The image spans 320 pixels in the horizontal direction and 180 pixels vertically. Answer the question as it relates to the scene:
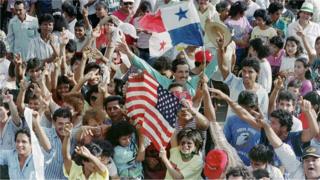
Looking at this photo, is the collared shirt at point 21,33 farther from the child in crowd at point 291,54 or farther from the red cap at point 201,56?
the child in crowd at point 291,54

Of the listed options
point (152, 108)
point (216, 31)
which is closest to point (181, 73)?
point (216, 31)

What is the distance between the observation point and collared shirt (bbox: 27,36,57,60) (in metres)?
12.1

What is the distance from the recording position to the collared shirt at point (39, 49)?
478 inches

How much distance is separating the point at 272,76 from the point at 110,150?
3777mm

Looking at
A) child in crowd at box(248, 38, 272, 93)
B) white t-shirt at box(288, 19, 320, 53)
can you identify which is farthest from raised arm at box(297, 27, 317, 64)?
child in crowd at box(248, 38, 272, 93)

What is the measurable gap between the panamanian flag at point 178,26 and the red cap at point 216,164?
1.75m

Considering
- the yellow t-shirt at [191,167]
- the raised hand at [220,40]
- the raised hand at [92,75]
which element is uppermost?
the raised hand at [220,40]

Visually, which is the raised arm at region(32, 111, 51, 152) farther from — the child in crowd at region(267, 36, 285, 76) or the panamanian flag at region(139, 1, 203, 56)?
the child in crowd at region(267, 36, 285, 76)

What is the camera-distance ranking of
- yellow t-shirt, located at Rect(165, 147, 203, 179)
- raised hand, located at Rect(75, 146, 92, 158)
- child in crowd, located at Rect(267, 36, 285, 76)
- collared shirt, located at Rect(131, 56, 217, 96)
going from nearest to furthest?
1. raised hand, located at Rect(75, 146, 92, 158)
2. yellow t-shirt, located at Rect(165, 147, 203, 179)
3. collared shirt, located at Rect(131, 56, 217, 96)
4. child in crowd, located at Rect(267, 36, 285, 76)

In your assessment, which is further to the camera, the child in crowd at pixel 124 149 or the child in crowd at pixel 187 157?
the child in crowd at pixel 124 149

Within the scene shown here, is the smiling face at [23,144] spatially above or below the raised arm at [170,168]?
above

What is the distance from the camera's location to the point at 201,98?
9344 millimetres

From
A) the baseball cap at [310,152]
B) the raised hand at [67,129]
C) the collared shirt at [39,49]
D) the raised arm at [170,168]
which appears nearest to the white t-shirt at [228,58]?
the collared shirt at [39,49]

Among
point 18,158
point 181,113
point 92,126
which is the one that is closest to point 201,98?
point 181,113
